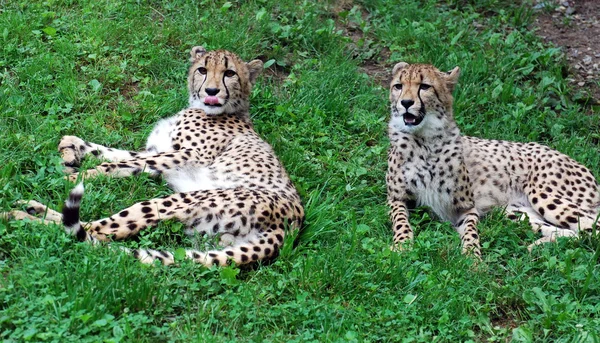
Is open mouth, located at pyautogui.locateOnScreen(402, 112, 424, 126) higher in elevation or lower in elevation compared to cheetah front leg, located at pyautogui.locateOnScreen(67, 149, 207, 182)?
higher

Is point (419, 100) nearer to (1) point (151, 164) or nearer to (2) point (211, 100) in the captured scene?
(2) point (211, 100)

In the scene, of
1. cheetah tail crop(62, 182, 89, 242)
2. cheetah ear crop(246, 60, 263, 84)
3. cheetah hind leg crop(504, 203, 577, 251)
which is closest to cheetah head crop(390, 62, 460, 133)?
cheetah hind leg crop(504, 203, 577, 251)

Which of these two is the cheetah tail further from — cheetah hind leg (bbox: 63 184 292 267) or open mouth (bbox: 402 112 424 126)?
open mouth (bbox: 402 112 424 126)

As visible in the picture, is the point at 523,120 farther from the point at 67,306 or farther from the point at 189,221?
the point at 67,306

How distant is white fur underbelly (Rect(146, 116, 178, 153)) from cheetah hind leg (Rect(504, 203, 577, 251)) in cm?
234

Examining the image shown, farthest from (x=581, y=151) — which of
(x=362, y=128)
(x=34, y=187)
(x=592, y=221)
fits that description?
(x=34, y=187)

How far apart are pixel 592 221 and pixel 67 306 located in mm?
3545

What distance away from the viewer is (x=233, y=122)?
254 inches

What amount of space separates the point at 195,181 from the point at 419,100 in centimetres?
155

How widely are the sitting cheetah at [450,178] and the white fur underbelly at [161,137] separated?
1.52m

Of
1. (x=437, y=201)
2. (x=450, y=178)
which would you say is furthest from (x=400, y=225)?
(x=450, y=178)

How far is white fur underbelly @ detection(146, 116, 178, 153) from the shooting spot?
6.15 meters

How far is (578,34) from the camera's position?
8.39 meters

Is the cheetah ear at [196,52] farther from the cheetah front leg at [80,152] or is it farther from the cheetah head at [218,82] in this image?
the cheetah front leg at [80,152]
